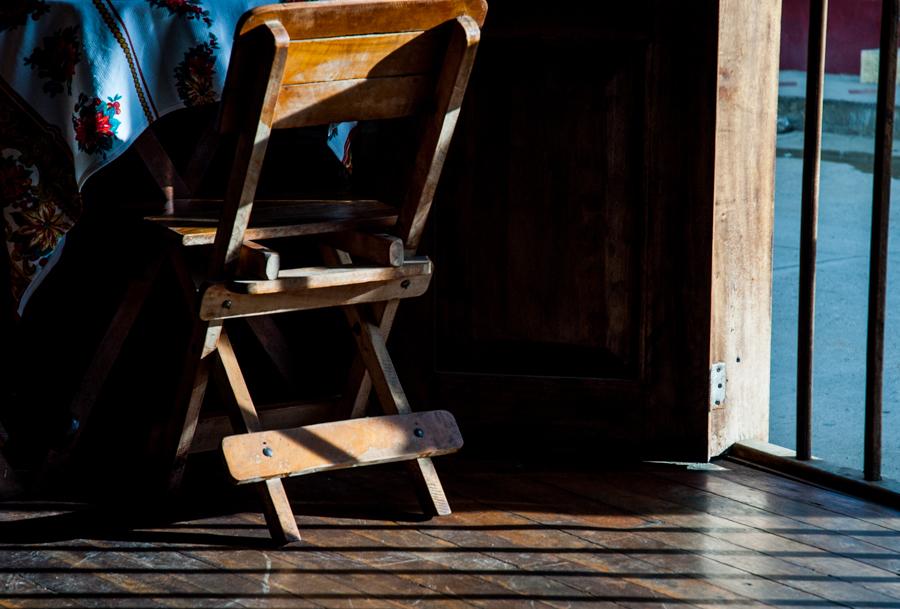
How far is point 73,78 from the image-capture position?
267 centimetres

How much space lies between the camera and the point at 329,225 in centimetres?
267

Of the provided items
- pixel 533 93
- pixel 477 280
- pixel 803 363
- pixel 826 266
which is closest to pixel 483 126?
pixel 533 93

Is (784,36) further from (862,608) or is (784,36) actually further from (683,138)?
(862,608)

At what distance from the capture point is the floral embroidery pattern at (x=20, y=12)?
2678 mm

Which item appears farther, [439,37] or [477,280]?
[477,280]

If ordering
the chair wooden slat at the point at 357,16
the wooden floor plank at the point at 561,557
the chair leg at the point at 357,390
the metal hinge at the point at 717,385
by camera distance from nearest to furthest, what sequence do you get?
the chair wooden slat at the point at 357,16 < the wooden floor plank at the point at 561,557 < the chair leg at the point at 357,390 < the metal hinge at the point at 717,385

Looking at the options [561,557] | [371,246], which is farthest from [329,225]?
[561,557]

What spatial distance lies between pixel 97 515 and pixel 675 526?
1.22 meters

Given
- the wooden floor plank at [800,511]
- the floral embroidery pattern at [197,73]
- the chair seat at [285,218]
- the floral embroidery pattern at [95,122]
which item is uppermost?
the floral embroidery pattern at [197,73]

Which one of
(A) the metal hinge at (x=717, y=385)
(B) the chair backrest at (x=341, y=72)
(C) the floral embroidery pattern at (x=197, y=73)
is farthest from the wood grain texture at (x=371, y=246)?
(A) the metal hinge at (x=717, y=385)

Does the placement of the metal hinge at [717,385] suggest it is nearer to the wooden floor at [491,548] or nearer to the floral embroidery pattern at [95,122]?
the wooden floor at [491,548]

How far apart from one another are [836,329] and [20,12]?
2.96m

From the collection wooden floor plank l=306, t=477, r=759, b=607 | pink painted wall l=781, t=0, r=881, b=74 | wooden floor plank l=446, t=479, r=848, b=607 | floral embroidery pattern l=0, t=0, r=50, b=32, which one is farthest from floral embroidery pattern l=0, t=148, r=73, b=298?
pink painted wall l=781, t=0, r=881, b=74

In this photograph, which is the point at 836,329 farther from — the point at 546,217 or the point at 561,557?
the point at 561,557
